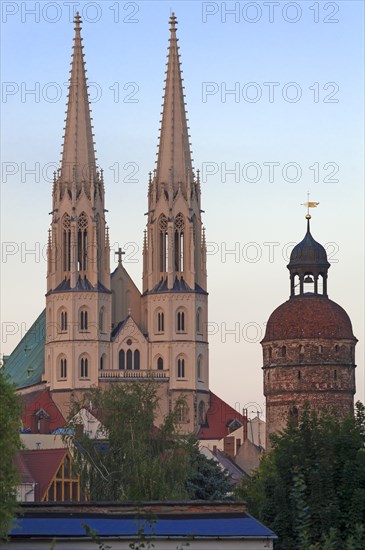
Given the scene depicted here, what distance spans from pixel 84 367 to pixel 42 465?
62341 mm

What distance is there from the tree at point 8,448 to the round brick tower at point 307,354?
79606 millimetres

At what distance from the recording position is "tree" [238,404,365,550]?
187 feet

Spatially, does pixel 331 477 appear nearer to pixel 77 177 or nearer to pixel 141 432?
pixel 141 432

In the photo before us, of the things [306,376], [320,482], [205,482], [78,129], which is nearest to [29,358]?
[78,129]

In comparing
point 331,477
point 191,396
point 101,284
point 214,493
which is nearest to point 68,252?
point 101,284

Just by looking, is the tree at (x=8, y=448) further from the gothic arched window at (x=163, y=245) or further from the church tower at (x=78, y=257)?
the gothic arched window at (x=163, y=245)

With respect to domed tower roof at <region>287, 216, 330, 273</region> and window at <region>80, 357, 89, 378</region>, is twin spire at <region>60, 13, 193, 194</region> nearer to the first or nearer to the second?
window at <region>80, 357, 89, 378</region>

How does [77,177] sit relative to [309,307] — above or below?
above

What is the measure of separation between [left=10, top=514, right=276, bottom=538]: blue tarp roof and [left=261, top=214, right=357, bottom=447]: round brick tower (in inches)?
3172

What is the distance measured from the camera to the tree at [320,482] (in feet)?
187

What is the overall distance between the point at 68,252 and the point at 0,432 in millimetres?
107659

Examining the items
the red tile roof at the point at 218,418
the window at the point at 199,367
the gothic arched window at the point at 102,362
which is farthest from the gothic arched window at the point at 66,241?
the red tile roof at the point at 218,418

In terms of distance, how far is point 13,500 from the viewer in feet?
171

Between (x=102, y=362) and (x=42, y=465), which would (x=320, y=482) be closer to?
(x=42, y=465)
